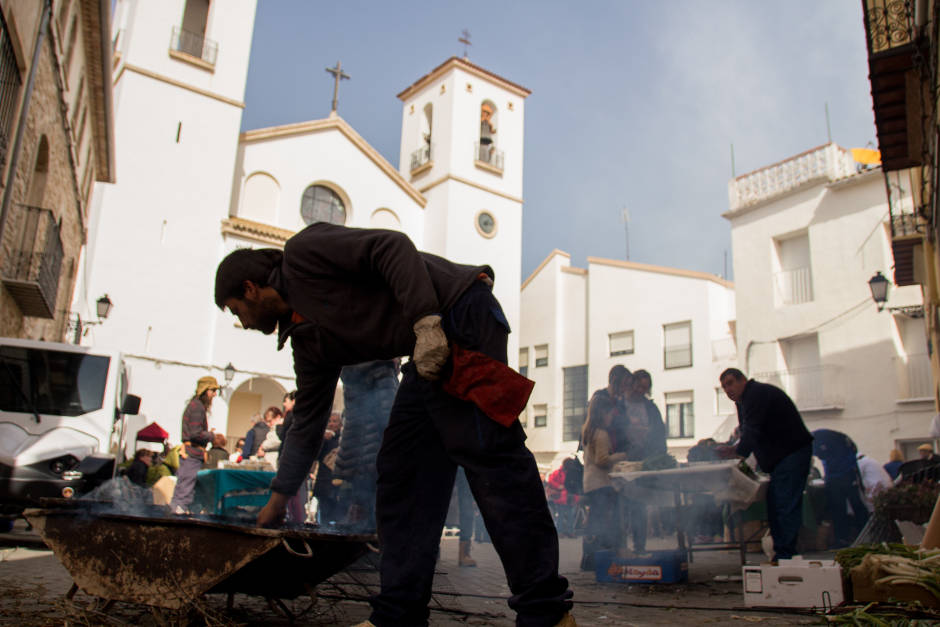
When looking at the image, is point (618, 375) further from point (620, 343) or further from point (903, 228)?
Answer: point (620, 343)

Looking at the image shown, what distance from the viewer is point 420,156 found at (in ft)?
104

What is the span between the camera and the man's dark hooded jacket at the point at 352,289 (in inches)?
108

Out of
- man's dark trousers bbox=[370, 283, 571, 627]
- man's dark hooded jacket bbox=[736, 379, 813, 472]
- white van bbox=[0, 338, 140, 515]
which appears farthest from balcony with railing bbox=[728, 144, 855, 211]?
man's dark trousers bbox=[370, 283, 571, 627]

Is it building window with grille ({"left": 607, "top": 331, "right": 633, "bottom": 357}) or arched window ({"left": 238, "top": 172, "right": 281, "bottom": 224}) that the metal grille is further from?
building window with grille ({"left": 607, "top": 331, "right": 633, "bottom": 357})

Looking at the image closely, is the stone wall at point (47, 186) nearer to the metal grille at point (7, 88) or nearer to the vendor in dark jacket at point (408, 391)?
the metal grille at point (7, 88)

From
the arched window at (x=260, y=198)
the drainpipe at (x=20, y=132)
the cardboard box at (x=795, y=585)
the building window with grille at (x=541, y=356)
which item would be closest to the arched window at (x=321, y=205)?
the arched window at (x=260, y=198)

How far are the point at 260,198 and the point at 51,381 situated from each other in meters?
18.0

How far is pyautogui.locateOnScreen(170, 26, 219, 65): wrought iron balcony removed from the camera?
78.4 feet

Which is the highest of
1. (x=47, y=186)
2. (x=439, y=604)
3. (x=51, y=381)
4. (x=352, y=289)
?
(x=47, y=186)

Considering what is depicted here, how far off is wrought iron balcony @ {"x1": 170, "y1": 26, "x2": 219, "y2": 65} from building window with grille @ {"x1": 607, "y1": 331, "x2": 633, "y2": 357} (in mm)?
19622

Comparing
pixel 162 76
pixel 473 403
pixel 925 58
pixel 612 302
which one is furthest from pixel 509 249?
pixel 473 403

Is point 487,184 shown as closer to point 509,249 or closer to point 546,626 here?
point 509,249

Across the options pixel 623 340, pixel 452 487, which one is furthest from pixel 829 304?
pixel 452 487

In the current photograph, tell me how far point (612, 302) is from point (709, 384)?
21.6ft
